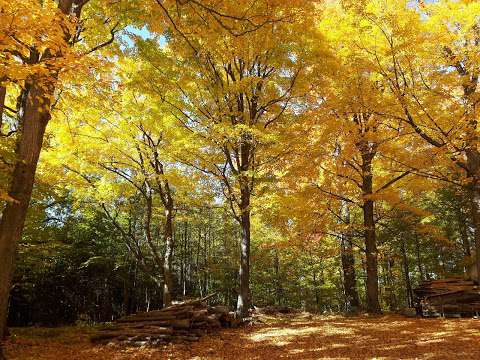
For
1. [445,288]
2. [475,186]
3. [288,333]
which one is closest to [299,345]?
[288,333]

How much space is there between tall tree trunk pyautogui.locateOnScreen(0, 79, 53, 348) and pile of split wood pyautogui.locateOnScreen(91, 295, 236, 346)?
280 centimetres

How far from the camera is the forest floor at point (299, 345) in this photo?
704 centimetres

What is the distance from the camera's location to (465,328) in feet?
30.2

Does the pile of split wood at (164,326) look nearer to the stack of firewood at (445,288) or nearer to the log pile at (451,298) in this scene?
the log pile at (451,298)

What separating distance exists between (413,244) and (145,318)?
21.8 meters

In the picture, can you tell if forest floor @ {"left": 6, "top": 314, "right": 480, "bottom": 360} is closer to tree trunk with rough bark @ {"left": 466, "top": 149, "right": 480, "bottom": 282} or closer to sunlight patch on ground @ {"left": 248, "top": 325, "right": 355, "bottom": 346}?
sunlight patch on ground @ {"left": 248, "top": 325, "right": 355, "bottom": 346}

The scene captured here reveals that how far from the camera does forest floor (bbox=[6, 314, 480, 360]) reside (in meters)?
7.04

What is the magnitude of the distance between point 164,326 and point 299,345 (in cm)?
376

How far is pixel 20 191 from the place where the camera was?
712 centimetres

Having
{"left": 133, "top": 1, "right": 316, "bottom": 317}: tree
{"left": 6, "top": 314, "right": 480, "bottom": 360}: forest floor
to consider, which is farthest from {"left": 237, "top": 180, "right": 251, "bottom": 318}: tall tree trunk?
{"left": 6, "top": 314, "right": 480, "bottom": 360}: forest floor

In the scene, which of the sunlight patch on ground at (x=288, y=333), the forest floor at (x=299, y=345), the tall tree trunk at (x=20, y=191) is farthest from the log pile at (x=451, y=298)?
the tall tree trunk at (x=20, y=191)

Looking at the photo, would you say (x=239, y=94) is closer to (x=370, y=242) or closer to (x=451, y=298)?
(x=370, y=242)

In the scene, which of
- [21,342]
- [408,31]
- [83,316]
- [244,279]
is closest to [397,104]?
[408,31]

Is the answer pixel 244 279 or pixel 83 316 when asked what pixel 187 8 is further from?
pixel 83 316
